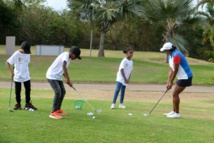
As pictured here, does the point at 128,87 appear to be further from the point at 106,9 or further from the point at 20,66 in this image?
the point at 106,9

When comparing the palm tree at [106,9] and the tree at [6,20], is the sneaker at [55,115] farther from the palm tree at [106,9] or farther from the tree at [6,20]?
the tree at [6,20]

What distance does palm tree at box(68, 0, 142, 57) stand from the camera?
34.2 meters

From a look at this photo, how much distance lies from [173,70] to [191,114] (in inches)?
63.8

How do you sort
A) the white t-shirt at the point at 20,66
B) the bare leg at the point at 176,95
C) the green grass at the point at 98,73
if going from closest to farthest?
the bare leg at the point at 176,95
the white t-shirt at the point at 20,66
the green grass at the point at 98,73

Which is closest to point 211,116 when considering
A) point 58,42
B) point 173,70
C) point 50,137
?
point 173,70

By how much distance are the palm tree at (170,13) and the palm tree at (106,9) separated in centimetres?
116

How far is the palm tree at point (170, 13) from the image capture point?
3281cm

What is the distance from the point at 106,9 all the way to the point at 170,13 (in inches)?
218

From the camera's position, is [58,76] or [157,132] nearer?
[157,132]

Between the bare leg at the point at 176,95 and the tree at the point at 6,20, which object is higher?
the tree at the point at 6,20

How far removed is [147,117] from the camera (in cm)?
904

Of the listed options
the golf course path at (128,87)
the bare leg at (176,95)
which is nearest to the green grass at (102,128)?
the bare leg at (176,95)

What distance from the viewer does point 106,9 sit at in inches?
1347

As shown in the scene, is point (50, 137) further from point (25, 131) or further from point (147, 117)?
point (147, 117)
